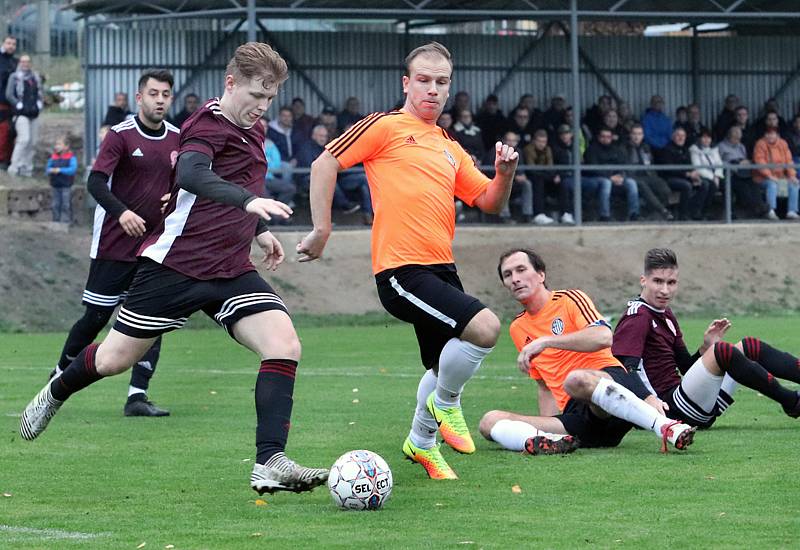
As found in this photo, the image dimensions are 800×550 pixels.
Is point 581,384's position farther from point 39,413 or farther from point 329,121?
point 329,121

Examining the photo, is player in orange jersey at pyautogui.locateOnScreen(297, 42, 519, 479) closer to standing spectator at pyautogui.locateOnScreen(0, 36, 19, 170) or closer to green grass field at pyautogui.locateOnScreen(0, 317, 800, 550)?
green grass field at pyautogui.locateOnScreen(0, 317, 800, 550)

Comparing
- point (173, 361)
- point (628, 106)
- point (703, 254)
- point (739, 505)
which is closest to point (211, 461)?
point (739, 505)

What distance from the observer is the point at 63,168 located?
2395 cm

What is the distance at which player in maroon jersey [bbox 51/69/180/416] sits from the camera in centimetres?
1030

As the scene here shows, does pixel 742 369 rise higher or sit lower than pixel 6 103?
lower

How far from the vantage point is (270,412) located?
684cm

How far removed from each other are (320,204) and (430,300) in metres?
0.73

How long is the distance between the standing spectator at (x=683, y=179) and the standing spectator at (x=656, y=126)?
28 centimetres

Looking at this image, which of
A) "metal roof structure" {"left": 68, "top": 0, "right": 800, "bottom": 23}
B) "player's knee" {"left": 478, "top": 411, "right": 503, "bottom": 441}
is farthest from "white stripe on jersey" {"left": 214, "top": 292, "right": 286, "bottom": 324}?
"metal roof structure" {"left": 68, "top": 0, "right": 800, "bottom": 23}

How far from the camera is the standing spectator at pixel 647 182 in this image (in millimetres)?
24812

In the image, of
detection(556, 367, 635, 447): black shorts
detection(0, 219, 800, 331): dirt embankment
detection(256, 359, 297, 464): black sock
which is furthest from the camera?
detection(0, 219, 800, 331): dirt embankment

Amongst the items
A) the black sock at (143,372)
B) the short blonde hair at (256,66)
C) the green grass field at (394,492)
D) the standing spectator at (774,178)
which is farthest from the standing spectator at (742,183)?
the short blonde hair at (256,66)

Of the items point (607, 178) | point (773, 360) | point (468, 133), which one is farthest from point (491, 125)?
point (773, 360)

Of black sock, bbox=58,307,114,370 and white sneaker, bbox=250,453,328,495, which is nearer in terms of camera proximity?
white sneaker, bbox=250,453,328,495
